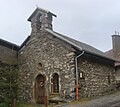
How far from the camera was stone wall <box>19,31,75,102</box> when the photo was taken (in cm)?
1677

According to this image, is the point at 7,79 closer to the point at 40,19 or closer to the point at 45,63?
the point at 45,63

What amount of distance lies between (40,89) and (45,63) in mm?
1921

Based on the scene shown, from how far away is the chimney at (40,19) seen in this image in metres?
18.6

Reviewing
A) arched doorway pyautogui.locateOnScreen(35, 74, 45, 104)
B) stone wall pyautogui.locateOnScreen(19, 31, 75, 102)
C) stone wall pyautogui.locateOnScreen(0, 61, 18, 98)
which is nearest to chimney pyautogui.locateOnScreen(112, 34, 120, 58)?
stone wall pyautogui.locateOnScreen(19, 31, 75, 102)

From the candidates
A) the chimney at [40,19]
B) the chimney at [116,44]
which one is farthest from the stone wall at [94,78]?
the chimney at [116,44]

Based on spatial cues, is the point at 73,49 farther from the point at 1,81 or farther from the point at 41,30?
the point at 1,81

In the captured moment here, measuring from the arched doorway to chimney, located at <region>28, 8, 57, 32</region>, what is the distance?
140 inches

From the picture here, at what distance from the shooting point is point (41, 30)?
741 inches

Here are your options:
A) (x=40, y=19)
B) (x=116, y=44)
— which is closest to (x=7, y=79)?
(x=40, y=19)

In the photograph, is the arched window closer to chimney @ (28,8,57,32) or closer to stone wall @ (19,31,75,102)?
stone wall @ (19,31,75,102)

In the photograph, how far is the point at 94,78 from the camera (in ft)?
60.6

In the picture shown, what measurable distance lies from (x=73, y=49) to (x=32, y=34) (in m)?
4.01

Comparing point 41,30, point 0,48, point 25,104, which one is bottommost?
point 25,104

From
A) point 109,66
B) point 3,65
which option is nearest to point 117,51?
point 109,66
